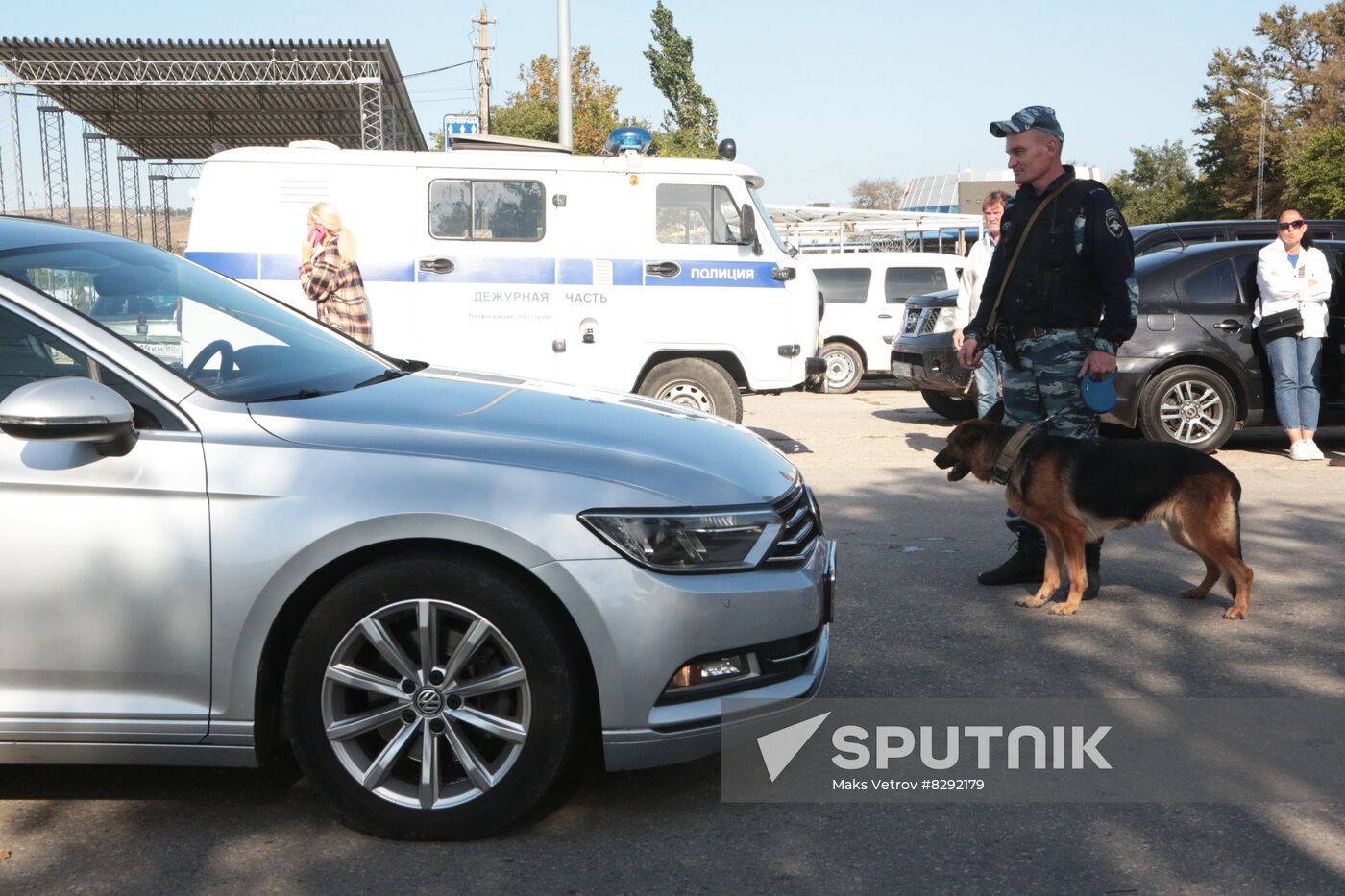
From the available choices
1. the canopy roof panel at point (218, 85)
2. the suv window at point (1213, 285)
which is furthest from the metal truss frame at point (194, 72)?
the suv window at point (1213, 285)

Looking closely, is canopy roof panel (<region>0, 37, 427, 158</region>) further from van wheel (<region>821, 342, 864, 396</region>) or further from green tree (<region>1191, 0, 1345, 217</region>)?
green tree (<region>1191, 0, 1345, 217</region>)

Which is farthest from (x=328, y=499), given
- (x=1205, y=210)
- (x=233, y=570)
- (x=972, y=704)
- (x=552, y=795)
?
(x=1205, y=210)

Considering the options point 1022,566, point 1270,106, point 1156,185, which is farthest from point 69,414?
point 1156,185

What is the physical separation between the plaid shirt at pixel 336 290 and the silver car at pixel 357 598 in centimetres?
566

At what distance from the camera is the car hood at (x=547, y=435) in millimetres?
3350

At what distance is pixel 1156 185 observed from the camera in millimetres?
76062

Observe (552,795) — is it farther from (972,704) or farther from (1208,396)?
(1208,396)

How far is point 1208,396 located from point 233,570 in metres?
8.63

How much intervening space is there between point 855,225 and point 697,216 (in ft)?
69.6

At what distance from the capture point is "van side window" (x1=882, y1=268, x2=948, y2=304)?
16.9 meters

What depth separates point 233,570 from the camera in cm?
322

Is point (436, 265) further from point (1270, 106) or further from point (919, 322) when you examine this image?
point (1270, 106)

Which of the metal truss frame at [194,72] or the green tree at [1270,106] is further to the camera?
the green tree at [1270,106]

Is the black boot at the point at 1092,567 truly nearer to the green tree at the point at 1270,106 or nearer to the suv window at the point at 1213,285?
the suv window at the point at 1213,285
